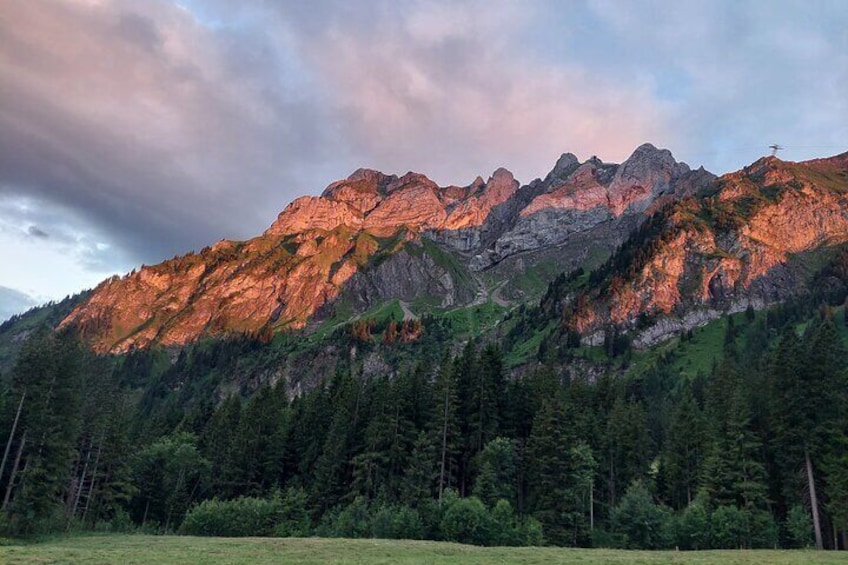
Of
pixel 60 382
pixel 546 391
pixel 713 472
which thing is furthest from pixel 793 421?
pixel 60 382

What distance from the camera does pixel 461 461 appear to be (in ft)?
230

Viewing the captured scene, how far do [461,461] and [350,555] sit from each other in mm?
38142

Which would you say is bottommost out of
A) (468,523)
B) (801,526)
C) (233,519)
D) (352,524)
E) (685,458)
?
(233,519)

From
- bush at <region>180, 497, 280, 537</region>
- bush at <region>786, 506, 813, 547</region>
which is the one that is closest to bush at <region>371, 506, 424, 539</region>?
bush at <region>180, 497, 280, 537</region>

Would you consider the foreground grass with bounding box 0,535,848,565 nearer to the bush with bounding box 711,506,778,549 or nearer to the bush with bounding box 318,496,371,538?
the bush with bounding box 711,506,778,549

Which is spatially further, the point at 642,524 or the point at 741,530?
the point at 642,524

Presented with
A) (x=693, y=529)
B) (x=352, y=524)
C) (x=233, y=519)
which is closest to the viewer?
(x=693, y=529)

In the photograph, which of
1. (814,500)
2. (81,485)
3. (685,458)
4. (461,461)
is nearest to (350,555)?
(461,461)

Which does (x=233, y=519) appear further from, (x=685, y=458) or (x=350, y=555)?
(x=685, y=458)

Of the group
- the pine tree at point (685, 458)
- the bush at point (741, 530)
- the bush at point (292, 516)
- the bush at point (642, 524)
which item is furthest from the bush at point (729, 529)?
the bush at point (292, 516)

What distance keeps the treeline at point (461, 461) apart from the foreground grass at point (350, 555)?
40.5 ft

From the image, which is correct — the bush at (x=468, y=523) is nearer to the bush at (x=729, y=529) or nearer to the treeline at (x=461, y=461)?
the treeline at (x=461, y=461)

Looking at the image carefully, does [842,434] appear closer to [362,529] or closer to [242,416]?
[362,529]

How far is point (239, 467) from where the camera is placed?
80.6m
